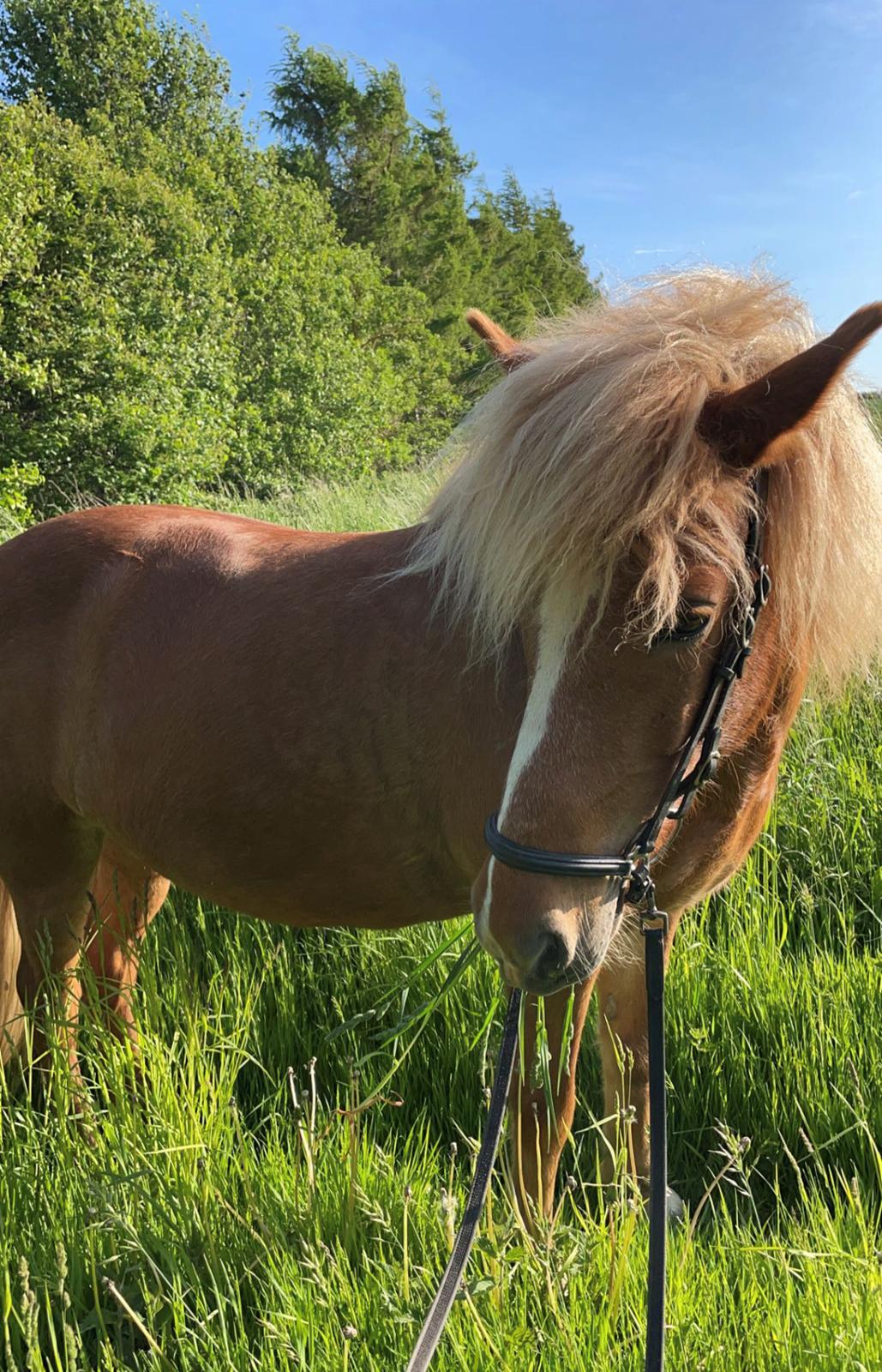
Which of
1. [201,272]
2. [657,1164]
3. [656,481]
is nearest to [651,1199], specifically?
[657,1164]

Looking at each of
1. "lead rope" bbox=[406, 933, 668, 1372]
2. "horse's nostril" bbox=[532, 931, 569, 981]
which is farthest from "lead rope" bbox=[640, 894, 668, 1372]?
"horse's nostril" bbox=[532, 931, 569, 981]

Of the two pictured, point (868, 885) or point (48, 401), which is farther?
point (48, 401)

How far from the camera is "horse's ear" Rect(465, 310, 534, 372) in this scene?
1713 mm

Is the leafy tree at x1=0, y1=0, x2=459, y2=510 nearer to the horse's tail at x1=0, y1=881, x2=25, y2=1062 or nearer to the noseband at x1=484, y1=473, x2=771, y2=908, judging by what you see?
the horse's tail at x1=0, y1=881, x2=25, y2=1062

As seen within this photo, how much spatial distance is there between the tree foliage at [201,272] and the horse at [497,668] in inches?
111

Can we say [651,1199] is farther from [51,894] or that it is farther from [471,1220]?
[51,894]

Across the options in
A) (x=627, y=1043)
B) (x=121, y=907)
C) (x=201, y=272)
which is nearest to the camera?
(x=627, y=1043)

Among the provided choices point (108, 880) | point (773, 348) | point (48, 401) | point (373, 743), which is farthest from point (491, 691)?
point (48, 401)

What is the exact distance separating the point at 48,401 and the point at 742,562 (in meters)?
14.3

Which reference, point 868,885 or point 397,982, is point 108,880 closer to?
point 397,982

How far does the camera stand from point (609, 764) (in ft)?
4.30

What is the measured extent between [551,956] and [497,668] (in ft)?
1.94

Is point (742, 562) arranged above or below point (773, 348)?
below

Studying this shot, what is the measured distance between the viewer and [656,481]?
1.30 metres
